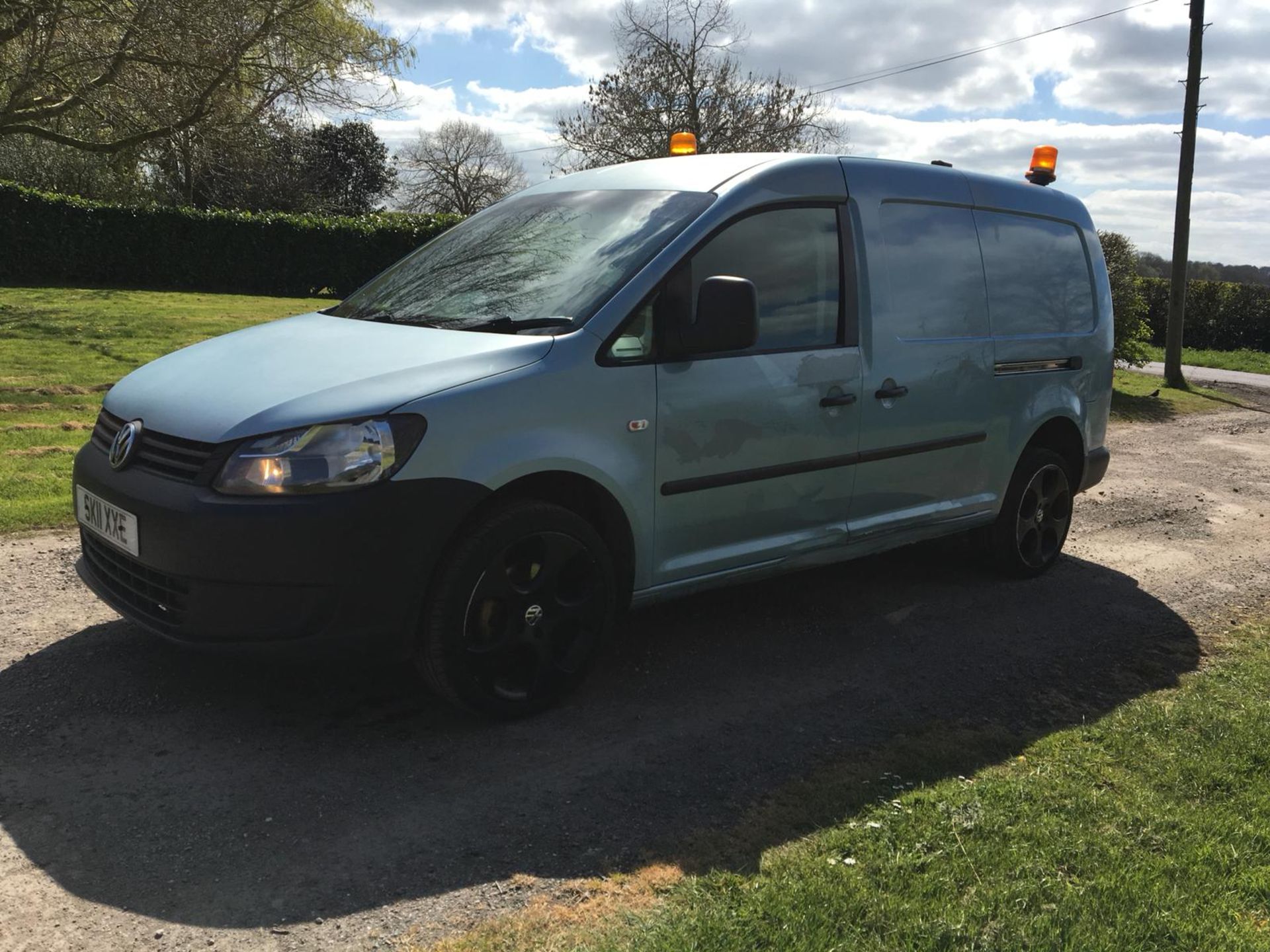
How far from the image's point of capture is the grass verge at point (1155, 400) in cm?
1389

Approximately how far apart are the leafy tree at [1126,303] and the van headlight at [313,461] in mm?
14670

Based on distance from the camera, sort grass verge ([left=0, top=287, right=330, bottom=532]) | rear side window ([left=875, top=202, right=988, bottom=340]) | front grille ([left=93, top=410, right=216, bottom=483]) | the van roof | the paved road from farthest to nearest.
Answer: the paved road, grass verge ([left=0, top=287, right=330, bottom=532]), rear side window ([left=875, top=202, right=988, bottom=340]), the van roof, front grille ([left=93, top=410, right=216, bottom=483])

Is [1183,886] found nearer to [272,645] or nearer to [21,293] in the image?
[272,645]

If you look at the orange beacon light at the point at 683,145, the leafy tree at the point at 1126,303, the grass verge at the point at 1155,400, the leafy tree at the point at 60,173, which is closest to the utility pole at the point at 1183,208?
the grass verge at the point at 1155,400

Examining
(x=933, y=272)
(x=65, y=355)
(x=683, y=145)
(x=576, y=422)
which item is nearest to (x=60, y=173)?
(x=65, y=355)

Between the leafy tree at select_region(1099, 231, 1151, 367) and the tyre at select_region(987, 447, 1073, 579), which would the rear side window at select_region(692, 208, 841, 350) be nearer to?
the tyre at select_region(987, 447, 1073, 579)

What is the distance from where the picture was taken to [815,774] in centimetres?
363

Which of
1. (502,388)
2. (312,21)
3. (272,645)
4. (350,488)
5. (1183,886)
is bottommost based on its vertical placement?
(1183,886)

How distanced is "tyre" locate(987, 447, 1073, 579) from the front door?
5.00ft

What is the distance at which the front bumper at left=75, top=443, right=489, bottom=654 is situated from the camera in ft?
10.7

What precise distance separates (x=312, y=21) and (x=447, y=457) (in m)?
15.6

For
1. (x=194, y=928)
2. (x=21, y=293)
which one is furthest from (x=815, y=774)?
(x=21, y=293)

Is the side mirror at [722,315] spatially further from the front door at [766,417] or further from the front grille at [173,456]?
the front grille at [173,456]

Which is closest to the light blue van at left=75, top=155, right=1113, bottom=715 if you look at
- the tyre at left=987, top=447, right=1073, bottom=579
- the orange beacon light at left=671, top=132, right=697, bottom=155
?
the tyre at left=987, top=447, right=1073, bottom=579
